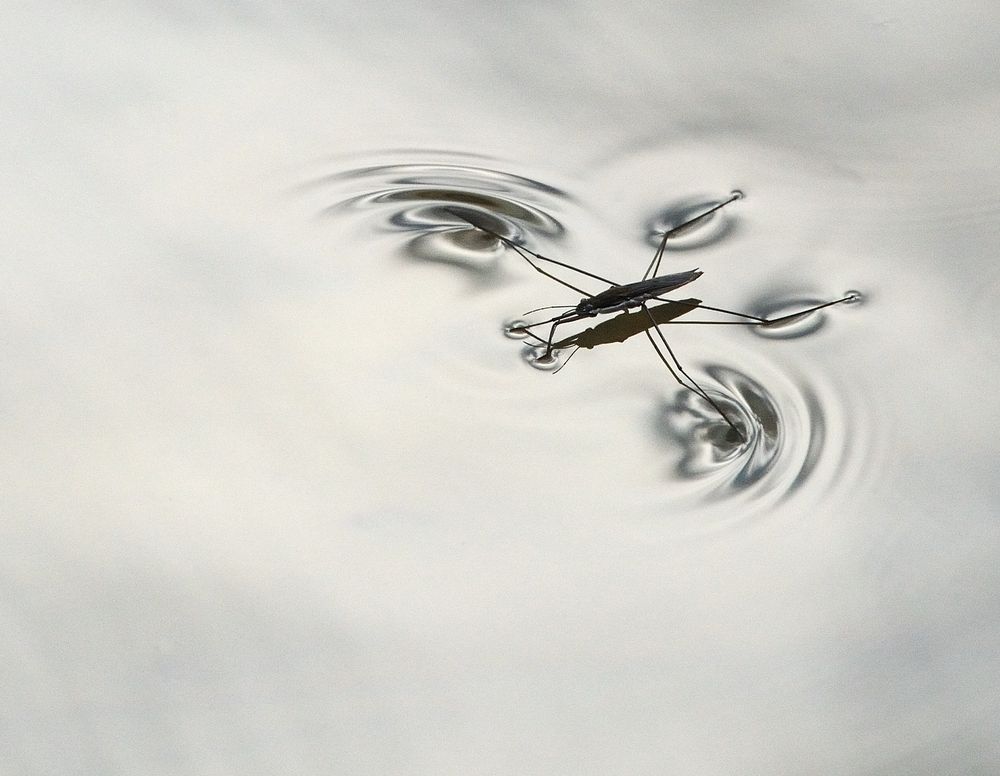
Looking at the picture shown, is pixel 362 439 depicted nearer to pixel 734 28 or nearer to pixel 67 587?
pixel 67 587

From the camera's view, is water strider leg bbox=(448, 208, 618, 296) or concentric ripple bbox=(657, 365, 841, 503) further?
water strider leg bbox=(448, 208, 618, 296)

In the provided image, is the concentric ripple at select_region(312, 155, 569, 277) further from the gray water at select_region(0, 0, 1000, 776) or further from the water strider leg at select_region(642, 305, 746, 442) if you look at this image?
the water strider leg at select_region(642, 305, 746, 442)

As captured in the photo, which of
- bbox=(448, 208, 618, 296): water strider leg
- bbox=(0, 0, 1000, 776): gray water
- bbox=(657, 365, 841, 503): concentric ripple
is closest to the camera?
bbox=(0, 0, 1000, 776): gray water

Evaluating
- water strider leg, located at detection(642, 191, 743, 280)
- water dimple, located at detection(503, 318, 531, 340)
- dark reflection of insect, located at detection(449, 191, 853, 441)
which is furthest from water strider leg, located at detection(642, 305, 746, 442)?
water dimple, located at detection(503, 318, 531, 340)

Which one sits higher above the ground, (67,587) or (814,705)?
(67,587)

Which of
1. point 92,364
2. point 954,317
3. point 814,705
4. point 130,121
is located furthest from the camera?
point 130,121

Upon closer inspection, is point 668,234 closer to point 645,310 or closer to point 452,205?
point 645,310

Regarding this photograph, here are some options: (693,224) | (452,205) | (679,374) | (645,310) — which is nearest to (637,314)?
(645,310)

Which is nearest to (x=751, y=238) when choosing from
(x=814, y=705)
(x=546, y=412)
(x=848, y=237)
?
(x=848, y=237)

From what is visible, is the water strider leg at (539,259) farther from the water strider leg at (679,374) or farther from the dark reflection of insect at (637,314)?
the water strider leg at (679,374)
